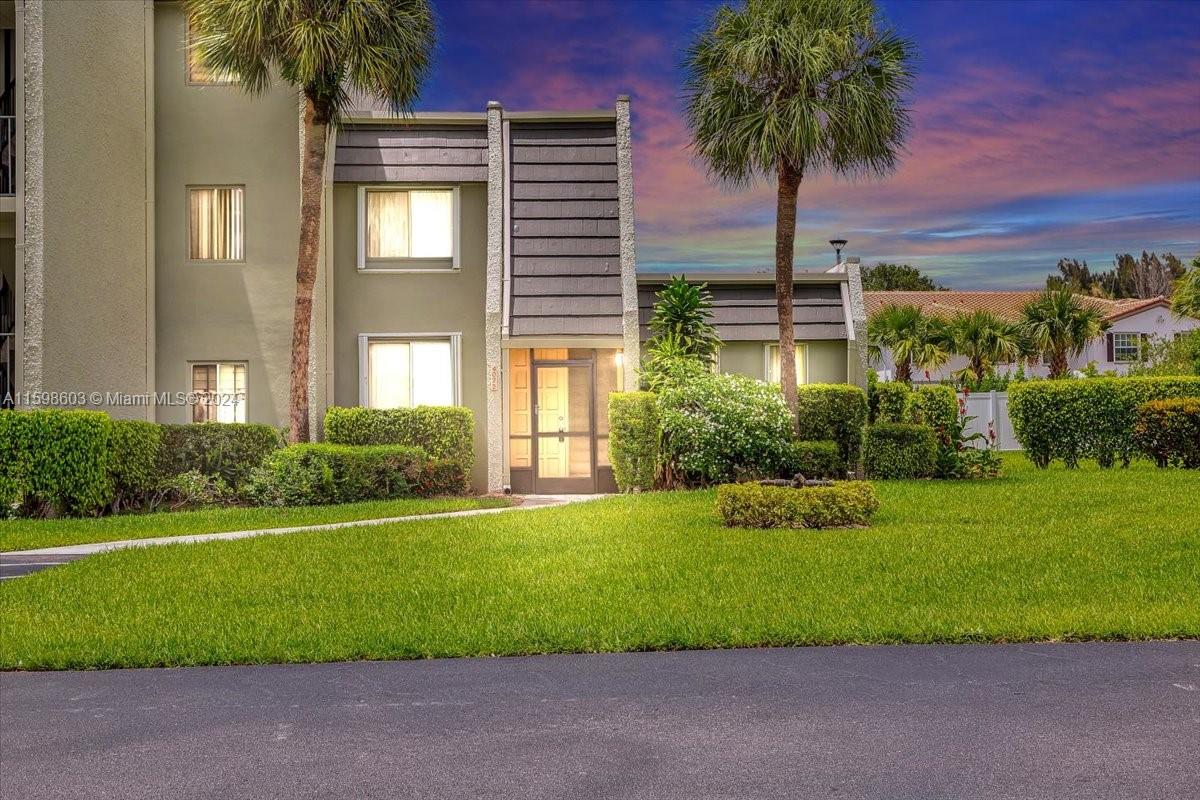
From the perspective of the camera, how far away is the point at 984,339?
33.9 metres

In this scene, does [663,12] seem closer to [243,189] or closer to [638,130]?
[638,130]

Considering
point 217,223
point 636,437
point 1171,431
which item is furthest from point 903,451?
point 217,223

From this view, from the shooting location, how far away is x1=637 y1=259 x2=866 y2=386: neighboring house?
21578 mm

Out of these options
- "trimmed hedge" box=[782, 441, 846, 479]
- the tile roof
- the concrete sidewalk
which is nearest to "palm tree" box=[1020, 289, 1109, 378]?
the tile roof

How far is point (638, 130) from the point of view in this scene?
22.9 meters

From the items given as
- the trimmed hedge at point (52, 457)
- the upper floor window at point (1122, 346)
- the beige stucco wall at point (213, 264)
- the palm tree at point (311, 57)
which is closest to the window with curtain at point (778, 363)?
the palm tree at point (311, 57)

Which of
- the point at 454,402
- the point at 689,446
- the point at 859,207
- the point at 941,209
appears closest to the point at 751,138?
the point at 689,446

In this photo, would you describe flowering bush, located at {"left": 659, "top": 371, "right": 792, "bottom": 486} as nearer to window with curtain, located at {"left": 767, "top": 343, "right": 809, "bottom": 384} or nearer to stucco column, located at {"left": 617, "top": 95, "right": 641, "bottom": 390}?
stucco column, located at {"left": 617, "top": 95, "right": 641, "bottom": 390}

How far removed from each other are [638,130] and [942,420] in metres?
8.94

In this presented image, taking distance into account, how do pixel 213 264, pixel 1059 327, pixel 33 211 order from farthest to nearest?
1. pixel 1059 327
2. pixel 213 264
3. pixel 33 211

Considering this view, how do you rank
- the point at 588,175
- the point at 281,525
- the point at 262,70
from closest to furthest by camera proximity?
1. the point at 281,525
2. the point at 262,70
3. the point at 588,175

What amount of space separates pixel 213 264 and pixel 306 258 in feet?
8.78

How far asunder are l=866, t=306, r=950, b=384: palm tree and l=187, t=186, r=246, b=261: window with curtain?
20.3 metres

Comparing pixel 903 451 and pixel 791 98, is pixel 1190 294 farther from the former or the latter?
pixel 791 98
